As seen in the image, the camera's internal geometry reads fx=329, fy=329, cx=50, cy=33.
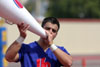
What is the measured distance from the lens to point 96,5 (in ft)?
160

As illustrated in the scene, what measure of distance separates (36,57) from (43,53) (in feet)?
0.31

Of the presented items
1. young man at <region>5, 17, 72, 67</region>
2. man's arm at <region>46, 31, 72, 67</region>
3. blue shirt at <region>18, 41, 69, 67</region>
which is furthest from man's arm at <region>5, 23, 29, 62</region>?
man's arm at <region>46, 31, 72, 67</region>

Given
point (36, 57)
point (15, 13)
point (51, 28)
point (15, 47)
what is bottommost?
point (36, 57)

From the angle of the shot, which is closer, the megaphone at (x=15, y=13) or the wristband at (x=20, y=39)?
the megaphone at (x=15, y=13)

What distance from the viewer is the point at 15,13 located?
9.11 ft

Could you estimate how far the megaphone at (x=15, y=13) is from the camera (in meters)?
2.64

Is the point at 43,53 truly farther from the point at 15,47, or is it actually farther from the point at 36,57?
the point at 15,47

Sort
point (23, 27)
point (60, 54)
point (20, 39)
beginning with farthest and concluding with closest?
point (60, 54) → point (20, 39) → point (23, 27)

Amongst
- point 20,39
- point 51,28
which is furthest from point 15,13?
point 51,28

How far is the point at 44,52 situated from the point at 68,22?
765 inches

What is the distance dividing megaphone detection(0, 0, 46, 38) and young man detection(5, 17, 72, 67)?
27 centimetres

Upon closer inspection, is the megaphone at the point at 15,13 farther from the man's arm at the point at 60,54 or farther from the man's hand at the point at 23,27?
the man's arm at the point at 60,54

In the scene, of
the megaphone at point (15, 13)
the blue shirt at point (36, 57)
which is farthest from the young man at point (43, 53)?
the megaphone at point (15, 13)

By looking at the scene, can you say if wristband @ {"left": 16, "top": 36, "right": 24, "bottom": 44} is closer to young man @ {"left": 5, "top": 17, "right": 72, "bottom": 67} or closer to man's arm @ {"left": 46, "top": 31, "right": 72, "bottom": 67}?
young man @ {"left": 5, "top": 17, "right": 72, "bottom": 67}
